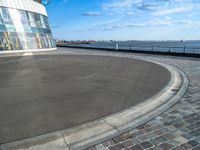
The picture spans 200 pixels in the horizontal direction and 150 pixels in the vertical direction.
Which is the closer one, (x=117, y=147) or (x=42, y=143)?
(x=117, y=147)

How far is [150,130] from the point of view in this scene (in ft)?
13.8

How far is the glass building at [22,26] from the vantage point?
29017 mm

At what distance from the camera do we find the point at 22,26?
32094 mm

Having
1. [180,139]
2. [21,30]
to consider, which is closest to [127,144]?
[180,139]

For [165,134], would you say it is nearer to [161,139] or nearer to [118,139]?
[161,139]

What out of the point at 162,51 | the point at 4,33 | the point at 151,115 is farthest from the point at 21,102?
the point at 4,33

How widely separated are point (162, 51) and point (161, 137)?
22874mm

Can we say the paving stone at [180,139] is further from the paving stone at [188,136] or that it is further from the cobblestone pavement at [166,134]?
the paving stone at [188,136]

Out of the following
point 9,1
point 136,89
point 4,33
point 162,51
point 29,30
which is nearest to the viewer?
point 136,89

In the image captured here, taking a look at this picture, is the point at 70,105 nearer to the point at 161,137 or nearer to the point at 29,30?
the point at 161,137

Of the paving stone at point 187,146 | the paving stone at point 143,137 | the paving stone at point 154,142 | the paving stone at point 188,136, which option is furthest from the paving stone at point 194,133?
the paving stone at point 143,137

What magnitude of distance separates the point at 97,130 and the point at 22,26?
3351 centimetres

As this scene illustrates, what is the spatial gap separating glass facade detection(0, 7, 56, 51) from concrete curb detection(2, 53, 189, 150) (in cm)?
2859


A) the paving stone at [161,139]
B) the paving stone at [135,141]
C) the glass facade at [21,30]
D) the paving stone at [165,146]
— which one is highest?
the glass facade at [21,30]
